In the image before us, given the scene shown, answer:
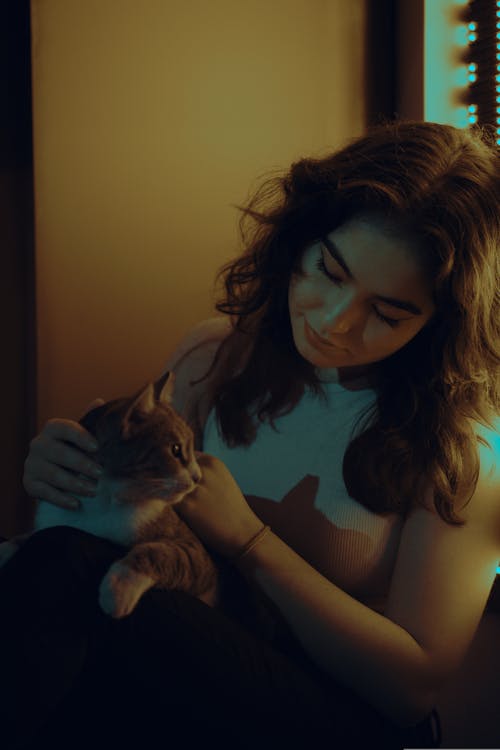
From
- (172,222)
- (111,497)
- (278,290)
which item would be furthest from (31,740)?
(172,222)

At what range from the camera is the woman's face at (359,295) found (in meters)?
0.95

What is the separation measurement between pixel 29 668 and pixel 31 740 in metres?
0.09

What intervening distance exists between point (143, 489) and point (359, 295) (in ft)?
1.41

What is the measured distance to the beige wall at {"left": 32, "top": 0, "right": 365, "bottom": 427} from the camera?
1.44m

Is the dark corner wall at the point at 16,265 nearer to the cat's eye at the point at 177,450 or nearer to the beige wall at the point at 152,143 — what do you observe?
the beige wall at the point at 152,143

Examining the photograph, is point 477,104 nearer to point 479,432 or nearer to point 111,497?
point 479,432

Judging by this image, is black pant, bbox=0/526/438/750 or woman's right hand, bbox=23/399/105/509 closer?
black pant, bbox=0/526/438/750

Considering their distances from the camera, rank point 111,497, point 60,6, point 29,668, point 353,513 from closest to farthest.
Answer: point 29,668, point 111,497, point 353,513, point 60,6

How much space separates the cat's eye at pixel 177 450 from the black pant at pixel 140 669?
17 cm

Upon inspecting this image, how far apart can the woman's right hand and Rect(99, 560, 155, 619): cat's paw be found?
146 millimetres

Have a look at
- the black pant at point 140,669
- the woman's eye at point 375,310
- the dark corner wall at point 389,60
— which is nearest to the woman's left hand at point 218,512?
the black pant at point 140,669

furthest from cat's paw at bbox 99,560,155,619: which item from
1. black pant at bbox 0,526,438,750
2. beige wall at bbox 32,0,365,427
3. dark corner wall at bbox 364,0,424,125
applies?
dark corner wall at bbox 364,0,424,125

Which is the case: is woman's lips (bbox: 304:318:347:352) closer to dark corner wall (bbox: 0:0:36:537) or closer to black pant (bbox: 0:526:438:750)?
black pant (bbox: 0:526:438:750)

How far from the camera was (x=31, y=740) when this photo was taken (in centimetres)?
81
